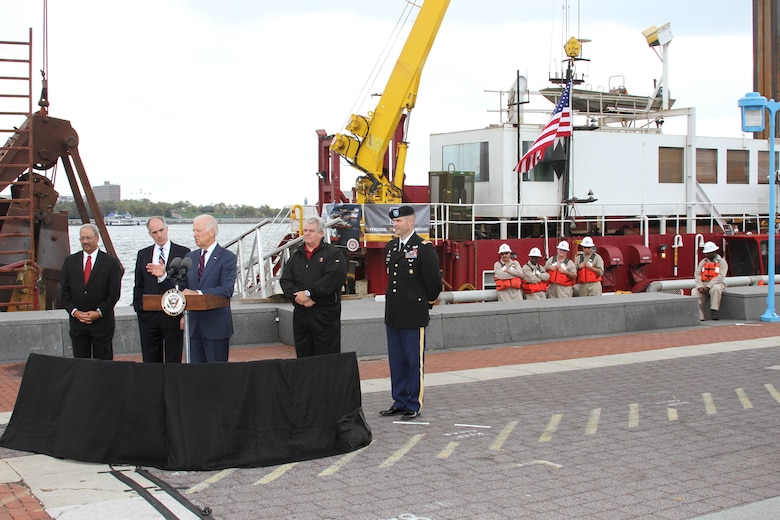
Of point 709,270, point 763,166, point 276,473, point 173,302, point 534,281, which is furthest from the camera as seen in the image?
point 763,166

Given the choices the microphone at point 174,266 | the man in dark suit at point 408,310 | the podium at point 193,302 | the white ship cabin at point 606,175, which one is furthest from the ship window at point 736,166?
the microphone at point 174,266

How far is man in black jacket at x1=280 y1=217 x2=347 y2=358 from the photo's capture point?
27.0 ft

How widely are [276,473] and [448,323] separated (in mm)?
6831

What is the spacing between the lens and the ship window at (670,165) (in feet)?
82.9

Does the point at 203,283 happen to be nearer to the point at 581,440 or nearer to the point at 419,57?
the point at 581,440

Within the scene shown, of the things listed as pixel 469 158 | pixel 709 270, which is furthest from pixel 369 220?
pixel 709 270

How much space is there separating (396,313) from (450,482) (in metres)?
2.49

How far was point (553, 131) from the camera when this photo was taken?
21375 millimetres

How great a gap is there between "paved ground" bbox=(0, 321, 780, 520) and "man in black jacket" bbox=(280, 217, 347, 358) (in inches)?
36.5

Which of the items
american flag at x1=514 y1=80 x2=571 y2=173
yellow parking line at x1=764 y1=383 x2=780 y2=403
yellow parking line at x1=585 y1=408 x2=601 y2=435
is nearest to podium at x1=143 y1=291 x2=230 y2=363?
yellow parking line at x1=585 y1=408 x2=601 y2=435

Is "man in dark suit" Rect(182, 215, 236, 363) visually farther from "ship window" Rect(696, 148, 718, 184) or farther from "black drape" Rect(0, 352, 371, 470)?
"ship window" Rect(696, 148, 718, 184)

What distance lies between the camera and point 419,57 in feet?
74.7

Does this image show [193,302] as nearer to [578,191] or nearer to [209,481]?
[209,481]

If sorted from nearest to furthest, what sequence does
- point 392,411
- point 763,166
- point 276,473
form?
point 276,473, point 392,411, point 763,166
